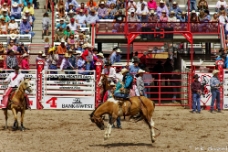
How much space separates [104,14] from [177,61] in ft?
12.0

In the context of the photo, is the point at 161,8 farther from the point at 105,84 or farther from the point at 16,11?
the point at 105,84

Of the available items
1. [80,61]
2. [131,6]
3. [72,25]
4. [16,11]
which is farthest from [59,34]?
[131,6]

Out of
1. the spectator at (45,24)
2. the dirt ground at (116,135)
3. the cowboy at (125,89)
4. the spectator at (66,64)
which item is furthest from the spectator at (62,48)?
the cowboy at (125,89)

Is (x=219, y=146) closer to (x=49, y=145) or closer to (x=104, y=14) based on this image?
(x=49, y=145)

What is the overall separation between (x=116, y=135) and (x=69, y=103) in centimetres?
691

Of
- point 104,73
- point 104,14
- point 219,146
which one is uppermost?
point 104,14

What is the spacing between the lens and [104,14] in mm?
26516

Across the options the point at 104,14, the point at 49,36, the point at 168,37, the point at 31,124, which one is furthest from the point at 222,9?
the point at 31,124

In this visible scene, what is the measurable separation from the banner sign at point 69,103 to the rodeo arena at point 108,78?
0.11ft

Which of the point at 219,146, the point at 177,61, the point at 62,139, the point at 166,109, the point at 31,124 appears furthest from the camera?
the point at 177,61

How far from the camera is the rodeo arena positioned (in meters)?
15.7

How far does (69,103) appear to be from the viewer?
23.5m

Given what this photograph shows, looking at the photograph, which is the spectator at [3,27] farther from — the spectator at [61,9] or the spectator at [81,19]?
the spectator at [81,19]

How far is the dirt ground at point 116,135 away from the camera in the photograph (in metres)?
14.8
